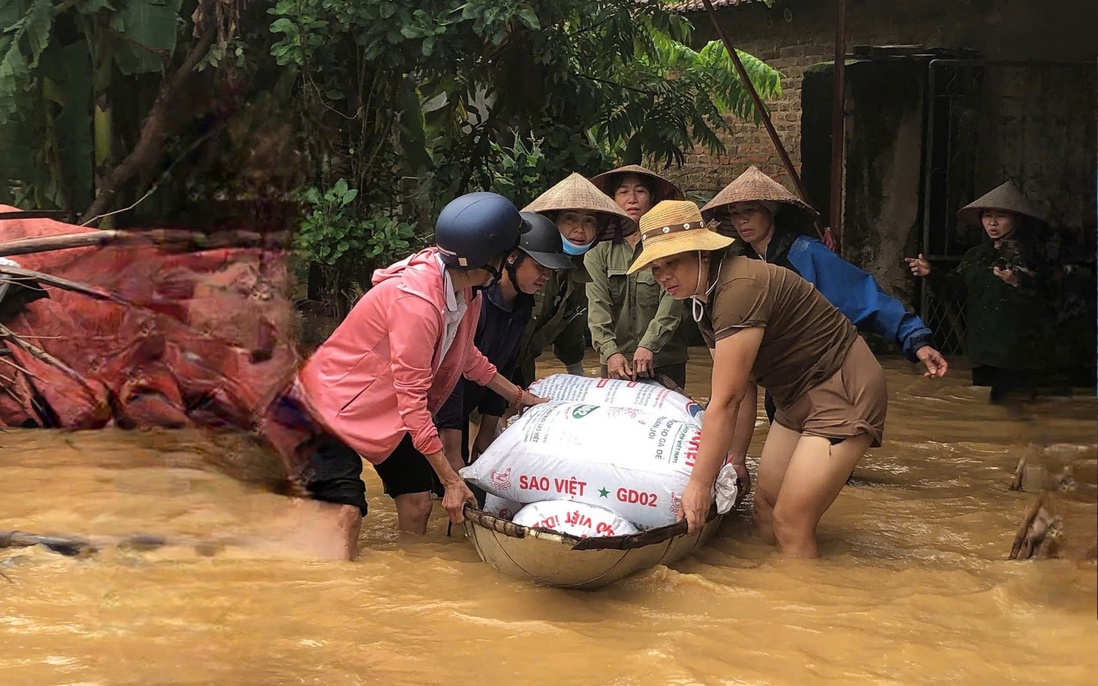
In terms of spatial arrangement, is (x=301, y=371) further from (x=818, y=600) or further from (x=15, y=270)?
(x=818, y=600)

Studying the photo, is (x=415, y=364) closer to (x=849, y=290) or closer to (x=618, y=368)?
(x=618, y=368)

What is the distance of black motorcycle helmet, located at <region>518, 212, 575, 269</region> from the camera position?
145 inches

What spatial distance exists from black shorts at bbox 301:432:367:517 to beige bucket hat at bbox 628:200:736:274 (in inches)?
49.4

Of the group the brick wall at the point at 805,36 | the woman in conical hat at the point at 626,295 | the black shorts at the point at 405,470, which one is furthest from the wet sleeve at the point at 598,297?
the brick wall at the point at 805,36

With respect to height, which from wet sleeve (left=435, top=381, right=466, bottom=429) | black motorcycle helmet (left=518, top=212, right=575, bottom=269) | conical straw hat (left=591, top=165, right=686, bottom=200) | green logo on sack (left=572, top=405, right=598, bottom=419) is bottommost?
wet sleeve (left=435, top=381, right=466, bottom=429)

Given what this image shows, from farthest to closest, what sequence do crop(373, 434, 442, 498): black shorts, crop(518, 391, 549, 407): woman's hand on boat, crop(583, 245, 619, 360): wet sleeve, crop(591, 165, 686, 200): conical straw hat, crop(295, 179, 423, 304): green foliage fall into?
crop(295, 179, 423, 304): green foliage < crop(591, 165, 686, 200): conical straw hat < crop(583, 245, 619, 360): wet sleeve < crop(518, 391, 549, 407): woman's hand on boat < crop(373, 434, 442, 498): black shorts

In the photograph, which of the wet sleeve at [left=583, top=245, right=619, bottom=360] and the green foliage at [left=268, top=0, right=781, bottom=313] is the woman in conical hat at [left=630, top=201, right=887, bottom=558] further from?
the green foliage at [left=268, top=0, right=781, bottom=313]

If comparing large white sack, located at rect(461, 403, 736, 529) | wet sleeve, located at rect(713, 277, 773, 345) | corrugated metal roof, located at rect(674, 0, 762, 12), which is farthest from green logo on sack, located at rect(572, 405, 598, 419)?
corrugated metal roof, located at rect(674, 0, 762, 12)

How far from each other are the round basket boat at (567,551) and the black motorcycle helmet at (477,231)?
2.80 feet

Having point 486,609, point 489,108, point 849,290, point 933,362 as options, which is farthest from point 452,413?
point 489,108

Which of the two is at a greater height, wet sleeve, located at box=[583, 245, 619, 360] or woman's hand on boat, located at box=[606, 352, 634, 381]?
wet sleeve, located at box=[583, 245, 619, 360]

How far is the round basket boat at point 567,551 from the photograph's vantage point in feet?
10.2

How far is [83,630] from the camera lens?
3.04m

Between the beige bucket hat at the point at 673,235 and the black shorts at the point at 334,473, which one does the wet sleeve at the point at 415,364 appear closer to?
the black shorts at the point at 334,473
